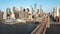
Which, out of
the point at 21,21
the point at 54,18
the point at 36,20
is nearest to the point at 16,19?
the point at 21,21

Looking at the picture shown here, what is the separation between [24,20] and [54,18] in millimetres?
20040

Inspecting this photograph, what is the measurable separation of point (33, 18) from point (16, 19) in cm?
1536

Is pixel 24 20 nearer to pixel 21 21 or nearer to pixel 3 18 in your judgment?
pixel 21 21

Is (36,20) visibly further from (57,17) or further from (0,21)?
(0,21)

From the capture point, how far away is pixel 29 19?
4995 inches

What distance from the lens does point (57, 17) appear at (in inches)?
4906

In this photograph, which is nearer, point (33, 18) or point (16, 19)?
point (16, 19)

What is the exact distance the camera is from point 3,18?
128250 millimetres

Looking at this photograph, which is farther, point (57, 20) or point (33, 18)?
point (33, 18)

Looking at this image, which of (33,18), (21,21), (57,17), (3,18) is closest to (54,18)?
(57,17)

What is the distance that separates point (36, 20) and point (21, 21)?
12031 mm

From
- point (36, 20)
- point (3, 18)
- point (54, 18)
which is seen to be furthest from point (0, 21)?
point (54, 18)

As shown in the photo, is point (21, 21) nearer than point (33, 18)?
Yes

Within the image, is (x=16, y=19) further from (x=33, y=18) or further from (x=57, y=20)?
(x=57, y=20)
